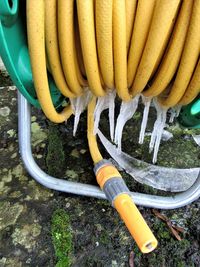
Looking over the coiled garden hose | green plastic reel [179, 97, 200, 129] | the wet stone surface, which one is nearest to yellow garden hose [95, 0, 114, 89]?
the coiled garden hose

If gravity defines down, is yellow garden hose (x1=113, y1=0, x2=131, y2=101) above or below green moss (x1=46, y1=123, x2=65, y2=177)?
above

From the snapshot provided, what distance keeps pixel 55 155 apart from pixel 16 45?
1.77 ft

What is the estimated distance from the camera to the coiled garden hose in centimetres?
86

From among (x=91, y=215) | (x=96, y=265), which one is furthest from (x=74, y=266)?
(x=91, y=215)

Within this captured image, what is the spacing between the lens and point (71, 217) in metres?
1.27

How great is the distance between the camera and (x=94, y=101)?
4.33 ft

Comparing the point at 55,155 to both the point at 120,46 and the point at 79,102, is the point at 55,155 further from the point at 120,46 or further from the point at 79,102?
the point at 120,46

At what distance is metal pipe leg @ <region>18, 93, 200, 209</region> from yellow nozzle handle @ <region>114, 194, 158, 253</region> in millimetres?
192

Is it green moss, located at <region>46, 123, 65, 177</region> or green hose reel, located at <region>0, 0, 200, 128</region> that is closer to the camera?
green hose reel, located at <region>0, 0, 200, 128</region>

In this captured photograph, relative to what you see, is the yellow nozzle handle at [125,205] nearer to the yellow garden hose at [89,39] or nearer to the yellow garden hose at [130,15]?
the yellow garden hose at [89,39]

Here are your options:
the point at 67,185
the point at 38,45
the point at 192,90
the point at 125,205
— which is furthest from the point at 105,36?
the point at 67,185

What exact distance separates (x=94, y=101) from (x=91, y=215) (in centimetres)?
36

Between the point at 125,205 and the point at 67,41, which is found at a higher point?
the point at 67,41

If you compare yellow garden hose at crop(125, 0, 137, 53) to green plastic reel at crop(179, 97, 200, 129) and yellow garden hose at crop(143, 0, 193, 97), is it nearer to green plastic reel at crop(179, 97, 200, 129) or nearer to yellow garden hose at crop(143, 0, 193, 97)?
yellow garden hose at crop(143, 0, 193, 97)
